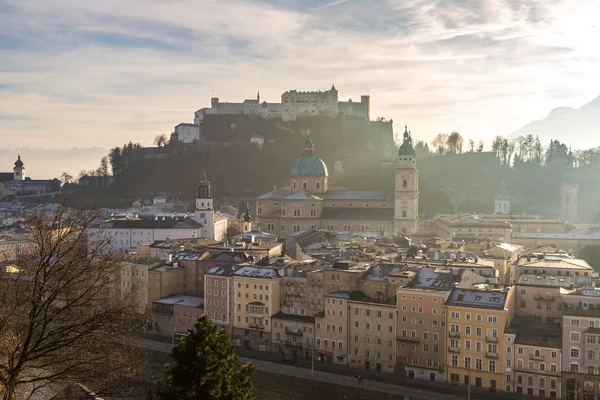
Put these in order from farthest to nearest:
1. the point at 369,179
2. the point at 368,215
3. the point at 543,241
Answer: the point at 369,179 < the point at 368,215 < the point at 543,241

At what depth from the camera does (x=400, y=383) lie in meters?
32.1

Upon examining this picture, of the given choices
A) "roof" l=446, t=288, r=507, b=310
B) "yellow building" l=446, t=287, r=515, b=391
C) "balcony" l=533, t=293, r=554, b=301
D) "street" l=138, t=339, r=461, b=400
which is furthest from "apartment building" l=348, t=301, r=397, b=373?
"balcony" l=533, t=293, r=554, b=301

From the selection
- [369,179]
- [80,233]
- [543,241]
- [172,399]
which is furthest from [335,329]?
[369,179]

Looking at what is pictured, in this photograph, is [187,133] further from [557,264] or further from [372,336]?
[372,336]

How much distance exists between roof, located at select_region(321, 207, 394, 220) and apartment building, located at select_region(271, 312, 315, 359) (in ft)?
110

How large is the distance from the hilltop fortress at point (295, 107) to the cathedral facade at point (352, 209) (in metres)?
50.9

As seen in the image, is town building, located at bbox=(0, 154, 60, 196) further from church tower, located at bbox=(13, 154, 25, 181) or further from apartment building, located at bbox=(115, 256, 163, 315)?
apartment building, located at bbox=(115, 256, 163, 315)

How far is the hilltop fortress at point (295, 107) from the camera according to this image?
411 feet

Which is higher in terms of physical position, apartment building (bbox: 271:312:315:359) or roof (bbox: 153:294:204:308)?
roof (bbox: 153:294:204:308)

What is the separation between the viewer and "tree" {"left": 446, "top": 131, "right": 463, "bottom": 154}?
4830 inches

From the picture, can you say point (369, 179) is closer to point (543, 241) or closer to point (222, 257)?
point (543, 241)

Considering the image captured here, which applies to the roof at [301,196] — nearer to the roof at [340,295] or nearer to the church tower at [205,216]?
the church tower at [205,216]

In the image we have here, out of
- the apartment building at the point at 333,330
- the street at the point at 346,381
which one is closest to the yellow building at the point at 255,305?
the street at the point at 346,381

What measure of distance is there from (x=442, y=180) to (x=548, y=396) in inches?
3022
